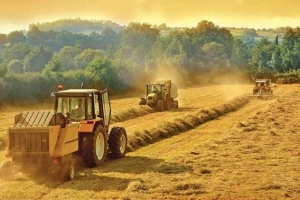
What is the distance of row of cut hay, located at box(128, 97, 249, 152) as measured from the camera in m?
20.7

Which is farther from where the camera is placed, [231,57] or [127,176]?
[231,57]

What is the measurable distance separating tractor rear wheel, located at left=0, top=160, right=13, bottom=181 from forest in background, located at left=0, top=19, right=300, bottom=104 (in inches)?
1129

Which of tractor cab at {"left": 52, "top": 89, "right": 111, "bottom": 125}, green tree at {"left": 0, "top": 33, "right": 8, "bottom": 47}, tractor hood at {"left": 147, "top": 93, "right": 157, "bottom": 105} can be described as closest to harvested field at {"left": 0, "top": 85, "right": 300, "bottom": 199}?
tractor cab at {"left": 52, "top": 89, "right": 111, "bottom": 125}

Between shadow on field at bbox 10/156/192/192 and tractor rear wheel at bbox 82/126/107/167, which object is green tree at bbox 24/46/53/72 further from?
shadow on field at bbox 10/156/192/192

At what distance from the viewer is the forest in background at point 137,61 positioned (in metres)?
47.8

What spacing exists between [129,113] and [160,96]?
184 inches

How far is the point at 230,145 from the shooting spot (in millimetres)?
19016

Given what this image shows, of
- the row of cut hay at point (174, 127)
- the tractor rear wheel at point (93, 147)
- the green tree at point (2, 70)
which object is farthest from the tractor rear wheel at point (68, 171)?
the green tree at point (2, 70)

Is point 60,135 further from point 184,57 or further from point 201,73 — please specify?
point 184,57

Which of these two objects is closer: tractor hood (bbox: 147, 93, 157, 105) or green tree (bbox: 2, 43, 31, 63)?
tractor hood (bbox: 147, 93, 157, 105)

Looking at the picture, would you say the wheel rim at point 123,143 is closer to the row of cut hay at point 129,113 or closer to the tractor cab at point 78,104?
the tractor cab at point 78,104

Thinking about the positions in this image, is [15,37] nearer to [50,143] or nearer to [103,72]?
A: [103,72]

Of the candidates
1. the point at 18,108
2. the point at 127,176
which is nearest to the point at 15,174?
the point at 127,176

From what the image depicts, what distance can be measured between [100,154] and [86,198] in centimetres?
427
